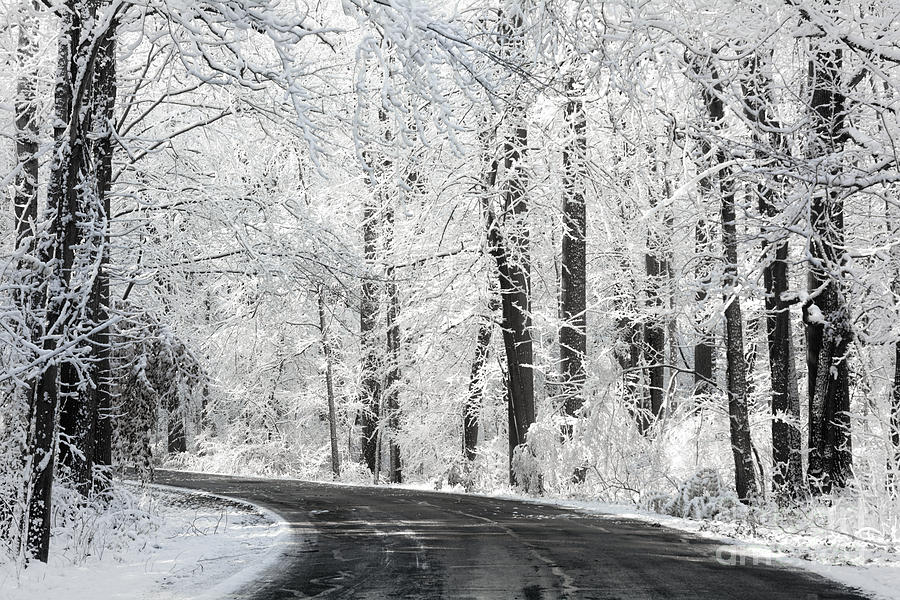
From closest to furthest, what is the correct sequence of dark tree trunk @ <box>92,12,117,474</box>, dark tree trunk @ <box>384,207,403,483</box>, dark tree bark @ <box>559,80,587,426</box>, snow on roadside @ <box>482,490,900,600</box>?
snow on roadside @ <box>482,490,900,600</box>, dark tree trunk @ <box>92,12,117,474</box>, dark tree bark @ <box>559,80,587,426</box>, dark tree trunk @ <box>384,207,403,483</box>

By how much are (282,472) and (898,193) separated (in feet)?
101

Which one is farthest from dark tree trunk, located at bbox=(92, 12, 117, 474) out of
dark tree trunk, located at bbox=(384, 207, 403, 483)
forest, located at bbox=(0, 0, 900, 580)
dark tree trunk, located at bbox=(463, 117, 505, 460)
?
dark tree trunk, located at bbox=(384, 207, 403, 483)

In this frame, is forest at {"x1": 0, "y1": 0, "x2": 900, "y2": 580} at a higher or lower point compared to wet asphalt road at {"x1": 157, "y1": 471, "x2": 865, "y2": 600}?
higher

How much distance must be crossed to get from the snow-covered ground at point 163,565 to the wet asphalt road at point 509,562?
47 centimetres

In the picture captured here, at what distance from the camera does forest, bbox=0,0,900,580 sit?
29.3ft

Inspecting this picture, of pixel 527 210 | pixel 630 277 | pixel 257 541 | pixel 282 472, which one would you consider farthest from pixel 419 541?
pixel 282 472

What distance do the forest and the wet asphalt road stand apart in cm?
241

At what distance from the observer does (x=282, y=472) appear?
38188 millimetres

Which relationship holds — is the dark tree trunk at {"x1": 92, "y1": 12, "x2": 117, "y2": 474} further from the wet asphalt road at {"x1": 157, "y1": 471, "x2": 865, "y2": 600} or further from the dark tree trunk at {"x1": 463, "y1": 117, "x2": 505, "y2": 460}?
the dark tree trunk at {"x1": 463, "y1": 117, "x2": 505, "y2": 460}

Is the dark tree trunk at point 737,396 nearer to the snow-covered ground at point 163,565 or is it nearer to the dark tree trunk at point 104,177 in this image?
the snow-covered ground at point 163,565

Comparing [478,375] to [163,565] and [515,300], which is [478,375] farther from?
[163,565]

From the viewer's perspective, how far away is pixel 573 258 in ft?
71.2

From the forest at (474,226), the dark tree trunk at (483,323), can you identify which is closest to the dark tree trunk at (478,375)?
the dark tree trunk at (483,323)

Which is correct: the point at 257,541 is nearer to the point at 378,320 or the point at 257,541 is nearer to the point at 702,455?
the point at 702,455
